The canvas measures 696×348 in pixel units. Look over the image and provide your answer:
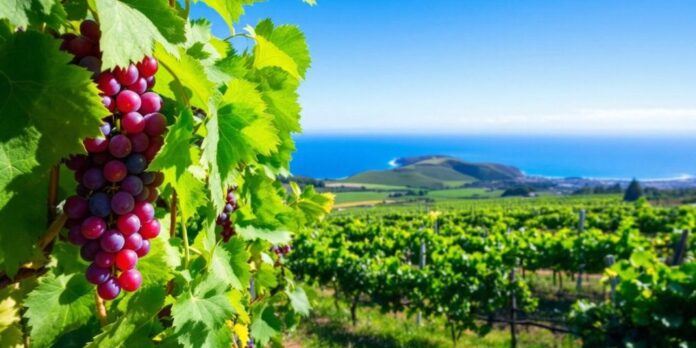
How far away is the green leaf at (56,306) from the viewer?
1228 millimetres

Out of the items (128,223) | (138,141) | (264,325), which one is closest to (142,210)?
(128,223)

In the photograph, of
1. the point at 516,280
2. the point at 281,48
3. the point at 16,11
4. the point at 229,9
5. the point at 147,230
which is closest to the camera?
the point at 16,11

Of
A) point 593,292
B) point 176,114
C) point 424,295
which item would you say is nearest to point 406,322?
point 424,295

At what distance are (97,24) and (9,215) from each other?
421 millimetres

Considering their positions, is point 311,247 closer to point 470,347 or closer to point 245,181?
point 470,347

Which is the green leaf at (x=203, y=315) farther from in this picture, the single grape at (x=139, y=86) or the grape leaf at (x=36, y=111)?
the single grape at (x=139, y=86)

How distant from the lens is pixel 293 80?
6.24 ft

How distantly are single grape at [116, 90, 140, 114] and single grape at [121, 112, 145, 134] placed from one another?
0.01 meters

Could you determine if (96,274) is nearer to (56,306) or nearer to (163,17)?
(56,306)

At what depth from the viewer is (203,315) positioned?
128 centimetres

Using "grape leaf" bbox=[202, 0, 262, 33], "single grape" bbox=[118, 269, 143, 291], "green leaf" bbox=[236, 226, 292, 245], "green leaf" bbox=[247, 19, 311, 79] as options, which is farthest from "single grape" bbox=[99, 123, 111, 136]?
"green leaf" bbox=[236, 226, 292, 245]

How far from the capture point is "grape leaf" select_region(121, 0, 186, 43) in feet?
3.05

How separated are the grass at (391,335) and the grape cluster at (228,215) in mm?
8349

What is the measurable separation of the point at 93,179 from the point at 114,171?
0.15 ft
